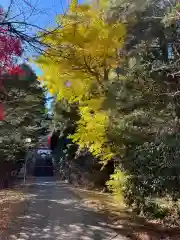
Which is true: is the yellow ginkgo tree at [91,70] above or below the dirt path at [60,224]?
above

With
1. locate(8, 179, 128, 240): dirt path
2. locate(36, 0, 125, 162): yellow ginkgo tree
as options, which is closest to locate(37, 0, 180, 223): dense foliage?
locate(36, 0, 125, 162): yellow ginkgo tree

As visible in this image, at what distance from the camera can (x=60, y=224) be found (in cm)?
1076

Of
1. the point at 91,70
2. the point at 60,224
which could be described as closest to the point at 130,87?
the point at 91,70


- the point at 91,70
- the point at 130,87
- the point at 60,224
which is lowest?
the point at 60,224

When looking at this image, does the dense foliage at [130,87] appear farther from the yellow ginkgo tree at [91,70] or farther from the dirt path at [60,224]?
the dirt path at [60,224]

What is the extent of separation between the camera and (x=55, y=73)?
12.4 meters

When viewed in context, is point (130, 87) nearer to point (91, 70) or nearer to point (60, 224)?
point (91, 70)

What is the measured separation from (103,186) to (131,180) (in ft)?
30.0

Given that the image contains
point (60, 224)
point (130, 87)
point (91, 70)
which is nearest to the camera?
point (60, 224)

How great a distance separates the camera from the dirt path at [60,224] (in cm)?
951

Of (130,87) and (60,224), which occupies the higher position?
(130,87)

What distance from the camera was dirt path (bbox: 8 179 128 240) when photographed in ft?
31.2

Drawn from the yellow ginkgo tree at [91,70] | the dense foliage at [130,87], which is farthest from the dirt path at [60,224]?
the yellow ginkgo tree at [91,70]

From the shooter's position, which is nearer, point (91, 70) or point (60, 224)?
point (60, 224)
